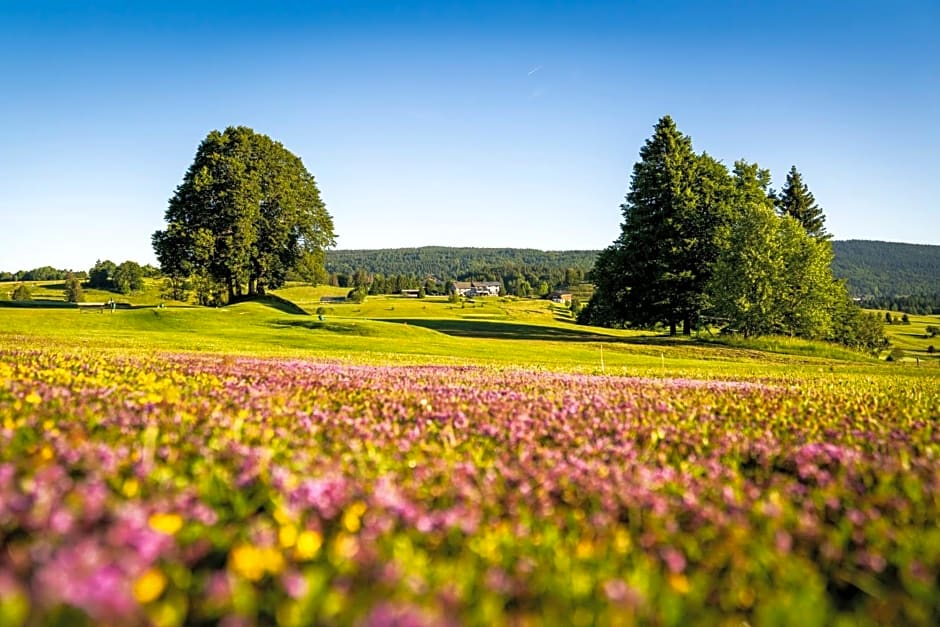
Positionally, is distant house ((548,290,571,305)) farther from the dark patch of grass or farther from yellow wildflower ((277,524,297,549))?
yellow wildflower ((277,524,297,549))

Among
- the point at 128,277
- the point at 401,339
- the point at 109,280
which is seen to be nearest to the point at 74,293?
the point at 128,277

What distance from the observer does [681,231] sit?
2083 inches

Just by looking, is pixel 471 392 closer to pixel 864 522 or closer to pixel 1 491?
pixel 864 522

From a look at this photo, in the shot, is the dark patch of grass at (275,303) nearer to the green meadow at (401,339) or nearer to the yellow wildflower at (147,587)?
the green meadow at (401,339)

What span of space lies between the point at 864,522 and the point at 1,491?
13.9 ft

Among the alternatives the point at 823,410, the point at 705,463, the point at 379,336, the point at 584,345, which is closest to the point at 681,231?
the point at 584,345

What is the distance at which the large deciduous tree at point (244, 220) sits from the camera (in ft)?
188

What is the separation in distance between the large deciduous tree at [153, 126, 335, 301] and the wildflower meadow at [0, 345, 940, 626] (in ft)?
177

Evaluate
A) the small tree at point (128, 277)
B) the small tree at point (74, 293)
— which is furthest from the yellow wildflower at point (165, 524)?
the small tree at point (128, 277)

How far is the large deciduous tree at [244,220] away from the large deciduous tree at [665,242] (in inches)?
1119

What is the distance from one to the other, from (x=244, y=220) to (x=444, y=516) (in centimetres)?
5861

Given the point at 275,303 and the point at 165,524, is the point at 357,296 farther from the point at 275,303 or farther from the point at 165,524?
the point at 165,524

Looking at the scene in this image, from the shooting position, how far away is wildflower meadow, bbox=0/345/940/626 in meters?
2.32

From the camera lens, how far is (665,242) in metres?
52.5
